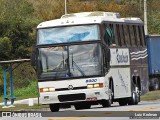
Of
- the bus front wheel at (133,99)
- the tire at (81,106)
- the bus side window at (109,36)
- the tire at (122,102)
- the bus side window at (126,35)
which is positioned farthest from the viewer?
the tire at (122,102)

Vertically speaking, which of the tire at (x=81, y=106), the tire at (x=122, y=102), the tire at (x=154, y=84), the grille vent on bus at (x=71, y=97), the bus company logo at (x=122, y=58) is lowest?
the tire at (x=154, y=84)

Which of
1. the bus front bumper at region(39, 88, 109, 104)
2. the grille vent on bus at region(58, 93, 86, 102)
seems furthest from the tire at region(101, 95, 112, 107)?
the grille vent on bus at region(58, 93, 86, 102)

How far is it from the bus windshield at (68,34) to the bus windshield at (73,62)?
0.38 m

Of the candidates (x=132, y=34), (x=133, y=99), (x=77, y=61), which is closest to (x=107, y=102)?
(x=77, y=61)

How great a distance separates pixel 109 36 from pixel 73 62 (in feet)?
7.93

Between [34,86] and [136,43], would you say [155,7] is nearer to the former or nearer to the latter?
[34,86]

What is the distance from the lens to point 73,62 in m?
31.8

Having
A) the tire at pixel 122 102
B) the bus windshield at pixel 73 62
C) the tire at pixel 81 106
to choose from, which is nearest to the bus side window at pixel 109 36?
the bus windshield at pixel 73 62

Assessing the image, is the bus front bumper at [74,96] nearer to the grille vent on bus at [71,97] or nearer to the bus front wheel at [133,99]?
the grille vent on bus at [71,97]

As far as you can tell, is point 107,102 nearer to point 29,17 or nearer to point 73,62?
point 73,62

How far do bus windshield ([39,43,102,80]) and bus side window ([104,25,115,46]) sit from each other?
105 cm

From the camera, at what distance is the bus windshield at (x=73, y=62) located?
104ft

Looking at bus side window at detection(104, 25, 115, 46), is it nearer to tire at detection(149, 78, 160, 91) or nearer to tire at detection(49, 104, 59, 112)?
tire at detection(49, 104, 59, 112)

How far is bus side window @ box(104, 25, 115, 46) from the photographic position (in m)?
33.0
